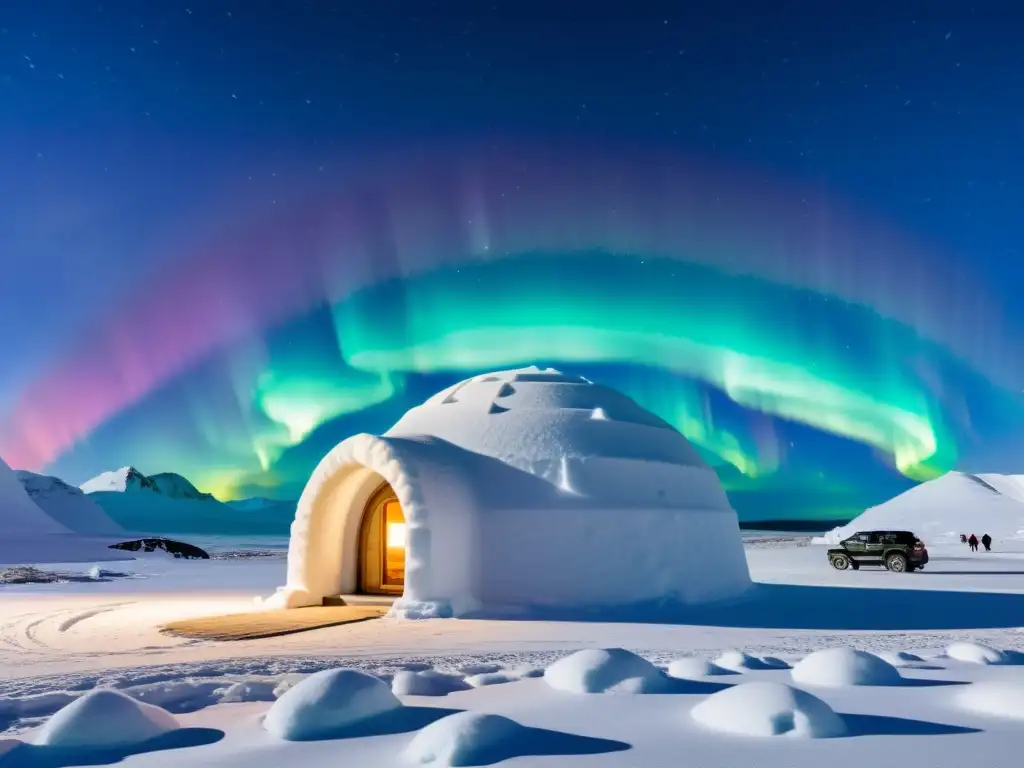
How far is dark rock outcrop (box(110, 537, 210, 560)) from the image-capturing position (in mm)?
43594

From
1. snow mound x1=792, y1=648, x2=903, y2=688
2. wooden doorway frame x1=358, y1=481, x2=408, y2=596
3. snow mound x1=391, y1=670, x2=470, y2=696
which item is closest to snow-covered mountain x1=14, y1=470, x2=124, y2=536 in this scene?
wooden doorway frame x1=358, y1=481, x2=408, y2=596

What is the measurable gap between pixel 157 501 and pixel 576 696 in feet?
590

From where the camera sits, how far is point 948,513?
205 feet

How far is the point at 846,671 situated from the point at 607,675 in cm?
230

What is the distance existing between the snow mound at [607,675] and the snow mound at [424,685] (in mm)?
924

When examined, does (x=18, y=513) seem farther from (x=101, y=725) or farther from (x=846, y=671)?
(x=846, y=671)

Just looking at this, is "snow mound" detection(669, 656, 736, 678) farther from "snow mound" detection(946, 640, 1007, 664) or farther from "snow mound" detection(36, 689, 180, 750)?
"snow mound" detection(36, 689, 180, 750)

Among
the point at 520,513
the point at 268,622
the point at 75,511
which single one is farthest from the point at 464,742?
the point at 75,511

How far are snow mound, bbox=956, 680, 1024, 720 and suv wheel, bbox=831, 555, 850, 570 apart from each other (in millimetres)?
23818

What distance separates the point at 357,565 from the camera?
18.0 meters

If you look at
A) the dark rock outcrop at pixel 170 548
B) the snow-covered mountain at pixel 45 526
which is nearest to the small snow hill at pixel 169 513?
the snow-covered mountain at pixel 45 526

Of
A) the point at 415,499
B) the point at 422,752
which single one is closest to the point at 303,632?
the point at 415,499

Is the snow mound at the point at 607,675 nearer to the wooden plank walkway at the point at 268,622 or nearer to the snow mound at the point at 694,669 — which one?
the snow mound at the point at 694,669

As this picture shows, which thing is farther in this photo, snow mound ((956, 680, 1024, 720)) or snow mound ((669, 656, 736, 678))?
snow mound ((669, 656, 736, 678))
